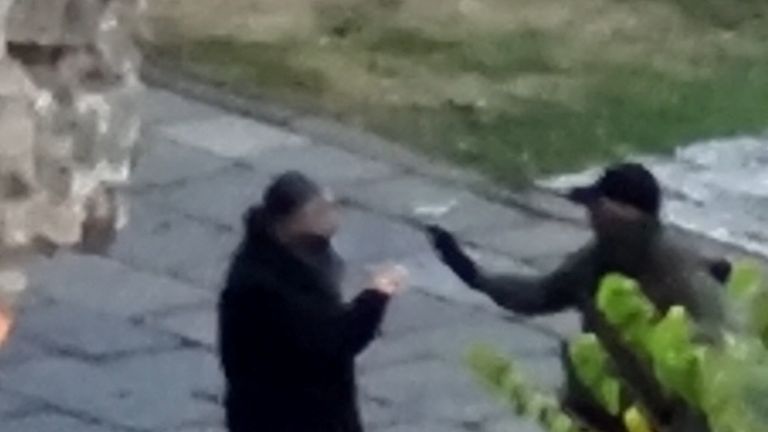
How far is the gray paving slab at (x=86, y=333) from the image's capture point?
3246mm

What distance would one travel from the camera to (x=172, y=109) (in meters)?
4.30

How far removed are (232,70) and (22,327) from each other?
4.41 feet

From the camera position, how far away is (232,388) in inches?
96.2

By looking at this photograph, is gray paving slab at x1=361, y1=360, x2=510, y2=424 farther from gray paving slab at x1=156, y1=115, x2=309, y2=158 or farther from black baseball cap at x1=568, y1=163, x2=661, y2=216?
gray paving slab at x1=156, y1=115, x2=309, y2=158

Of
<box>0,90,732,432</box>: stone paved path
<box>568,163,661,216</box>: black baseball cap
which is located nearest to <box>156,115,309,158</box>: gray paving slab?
<box>0,90,732,432</box>: stone paved path

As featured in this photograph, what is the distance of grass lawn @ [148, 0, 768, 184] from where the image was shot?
4.25 m

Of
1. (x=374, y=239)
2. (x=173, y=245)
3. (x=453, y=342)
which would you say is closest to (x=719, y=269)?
(x=453, y=342)

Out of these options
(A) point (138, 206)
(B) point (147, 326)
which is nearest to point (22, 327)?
(B) point (147, 326)

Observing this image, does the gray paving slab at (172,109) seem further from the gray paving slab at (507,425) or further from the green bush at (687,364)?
the green bush at (687,364)

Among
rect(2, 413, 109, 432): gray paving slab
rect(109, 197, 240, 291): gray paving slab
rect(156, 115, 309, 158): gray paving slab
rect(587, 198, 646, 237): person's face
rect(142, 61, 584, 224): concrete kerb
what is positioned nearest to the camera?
rect(587, 198, 646, 237): person's face

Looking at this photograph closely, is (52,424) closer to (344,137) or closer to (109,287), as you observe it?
(109,287)

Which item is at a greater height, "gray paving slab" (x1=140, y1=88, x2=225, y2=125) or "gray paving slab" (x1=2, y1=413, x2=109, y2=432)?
"gray paving slab" (x1=2, y1=413, x2=109, y2=432)

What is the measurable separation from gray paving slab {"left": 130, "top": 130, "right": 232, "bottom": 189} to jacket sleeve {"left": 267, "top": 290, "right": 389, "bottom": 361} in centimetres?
157

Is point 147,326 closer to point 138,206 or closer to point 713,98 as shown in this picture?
point 138,206
